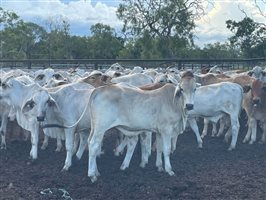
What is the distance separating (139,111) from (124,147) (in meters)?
1.73

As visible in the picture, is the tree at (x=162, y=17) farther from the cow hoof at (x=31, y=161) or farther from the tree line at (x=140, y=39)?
the cow hoof at (x=31, y=161)

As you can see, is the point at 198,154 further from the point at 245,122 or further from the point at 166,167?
the point at 245,122

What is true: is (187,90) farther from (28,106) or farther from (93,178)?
(28,106)

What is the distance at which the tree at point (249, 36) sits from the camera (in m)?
30.2

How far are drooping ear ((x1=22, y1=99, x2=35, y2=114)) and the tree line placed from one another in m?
23.1

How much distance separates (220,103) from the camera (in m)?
10.9

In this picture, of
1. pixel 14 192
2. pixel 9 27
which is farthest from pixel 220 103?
pixel 9 27

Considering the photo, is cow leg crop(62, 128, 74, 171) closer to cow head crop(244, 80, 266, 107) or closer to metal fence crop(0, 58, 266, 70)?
cow head crop(244, 80, 266, 107)

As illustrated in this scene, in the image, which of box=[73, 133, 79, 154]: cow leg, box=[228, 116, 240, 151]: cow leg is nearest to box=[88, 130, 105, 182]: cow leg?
box=[73, 133, 79, 154]: cow leg

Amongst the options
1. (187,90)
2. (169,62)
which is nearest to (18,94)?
(187,90)

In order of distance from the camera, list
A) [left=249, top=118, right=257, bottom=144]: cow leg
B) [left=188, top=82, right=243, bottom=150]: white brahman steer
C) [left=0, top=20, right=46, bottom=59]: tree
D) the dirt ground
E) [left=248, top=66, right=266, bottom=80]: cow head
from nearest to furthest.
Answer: the dirt ground, [left=188, top=82, right=243, bottom=150]: white brahman steer, [left=249, top=118, right=257, bottom=144]: cow leg, [left=248, top=66, right=266, bottom=80]: cow head, [left=0, top=20, right=46, bottom=59]: tree

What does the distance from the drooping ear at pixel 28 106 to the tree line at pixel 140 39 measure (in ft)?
75.8

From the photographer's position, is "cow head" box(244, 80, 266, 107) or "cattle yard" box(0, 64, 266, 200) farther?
"cow head" box(244, 80, 266, 107)

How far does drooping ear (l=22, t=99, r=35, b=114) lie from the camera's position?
29.5 ft
